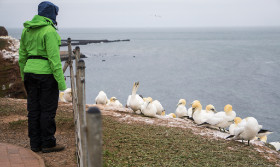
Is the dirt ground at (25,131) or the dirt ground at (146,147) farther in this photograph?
the dirt ground at (146,147)

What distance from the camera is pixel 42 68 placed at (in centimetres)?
505

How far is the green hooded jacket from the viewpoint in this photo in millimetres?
4945

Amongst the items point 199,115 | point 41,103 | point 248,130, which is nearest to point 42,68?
point 41,103

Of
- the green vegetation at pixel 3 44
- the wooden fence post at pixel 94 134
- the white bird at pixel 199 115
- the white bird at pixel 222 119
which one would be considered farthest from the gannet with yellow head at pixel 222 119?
the wooden fence post at pixel 94 134

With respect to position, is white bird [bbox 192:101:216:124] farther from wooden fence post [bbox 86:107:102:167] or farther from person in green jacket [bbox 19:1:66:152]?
wooden fence post [bbox 86:107:102:167]

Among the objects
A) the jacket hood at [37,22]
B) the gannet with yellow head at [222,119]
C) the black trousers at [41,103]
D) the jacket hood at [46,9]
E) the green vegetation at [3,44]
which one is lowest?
the gannet with yellow head at [222,119]

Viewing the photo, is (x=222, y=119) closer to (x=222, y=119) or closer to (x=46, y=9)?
(x=222, y=119)

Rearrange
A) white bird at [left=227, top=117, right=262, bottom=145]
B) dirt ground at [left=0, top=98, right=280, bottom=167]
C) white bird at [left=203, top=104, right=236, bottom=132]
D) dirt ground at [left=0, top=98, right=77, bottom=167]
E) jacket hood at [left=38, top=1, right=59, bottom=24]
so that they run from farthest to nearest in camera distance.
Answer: white bird at [left=203, top=104, right=236, bottom=132]
white bird at [left=227, top=117, right=262, bottom=145]
dirt ground at [left=0, top=98, right=280, bottom=167]
dirt ground at [left=0, top=98, right=77, bottom=167]
jacket hood at [left=38, top=1, right=59, bottom=24]

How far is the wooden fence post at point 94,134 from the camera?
2002 millimetres

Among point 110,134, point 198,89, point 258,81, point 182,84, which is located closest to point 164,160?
point 110,134

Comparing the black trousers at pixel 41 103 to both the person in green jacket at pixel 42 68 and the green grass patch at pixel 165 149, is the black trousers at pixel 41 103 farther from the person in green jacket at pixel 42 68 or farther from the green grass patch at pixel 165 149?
the green grass patch at pixel 165 149

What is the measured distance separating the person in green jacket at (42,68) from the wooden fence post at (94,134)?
3123 millimetres

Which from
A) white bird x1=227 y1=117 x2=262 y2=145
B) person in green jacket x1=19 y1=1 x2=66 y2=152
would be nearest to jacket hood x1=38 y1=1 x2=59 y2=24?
person in green jacket x1=19 y1=1 x2=66 y2=152

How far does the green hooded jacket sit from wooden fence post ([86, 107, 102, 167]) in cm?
312
